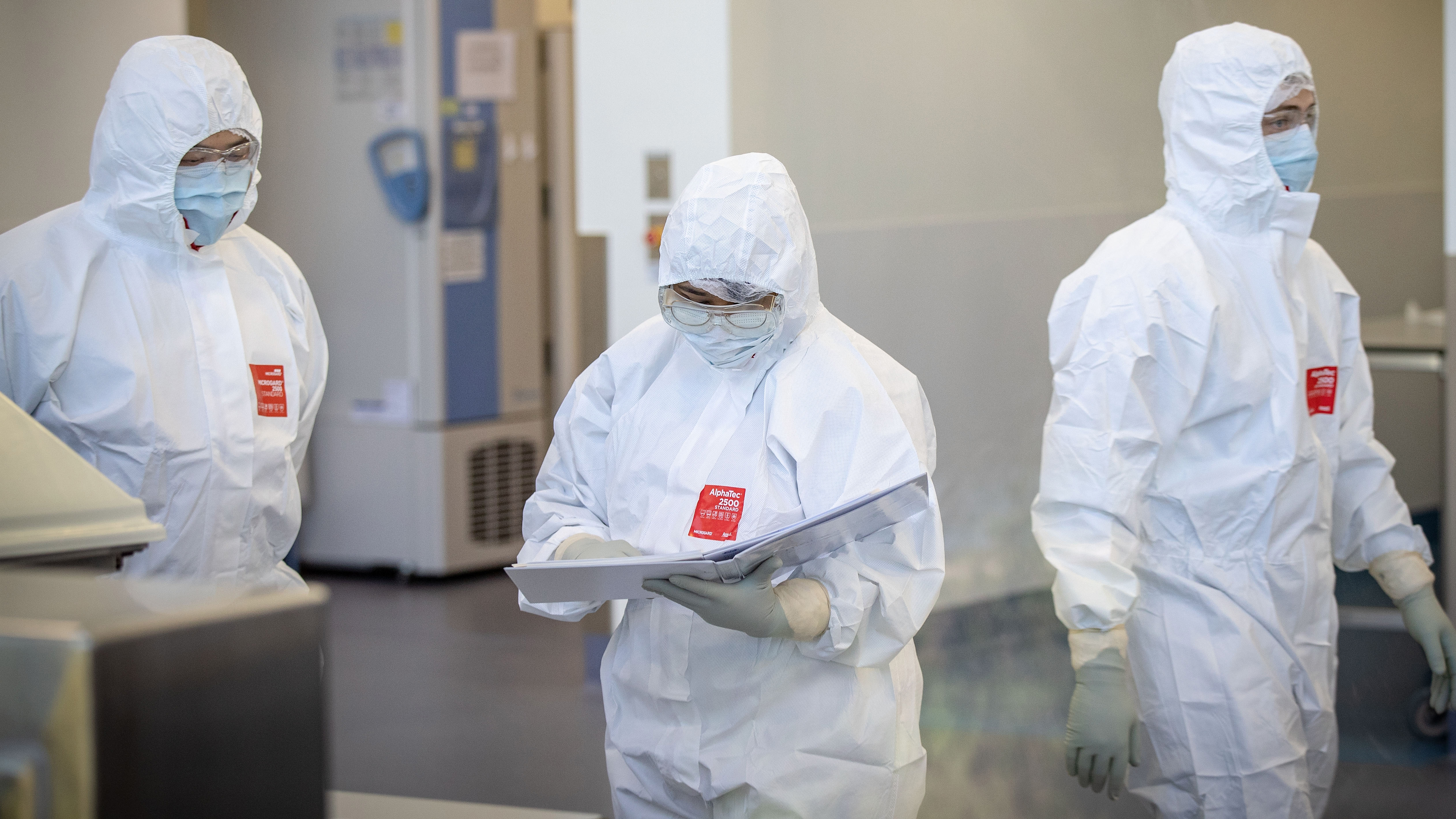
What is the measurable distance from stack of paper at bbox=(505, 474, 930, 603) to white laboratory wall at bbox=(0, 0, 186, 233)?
4.68 ft

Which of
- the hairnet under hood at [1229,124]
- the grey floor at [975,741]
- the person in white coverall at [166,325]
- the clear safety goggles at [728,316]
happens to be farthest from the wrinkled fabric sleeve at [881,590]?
the grey floor at [975,741]

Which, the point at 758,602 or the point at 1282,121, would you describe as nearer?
the point at 758,602

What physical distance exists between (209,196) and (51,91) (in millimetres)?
736

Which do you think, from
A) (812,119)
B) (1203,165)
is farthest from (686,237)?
(812,119)

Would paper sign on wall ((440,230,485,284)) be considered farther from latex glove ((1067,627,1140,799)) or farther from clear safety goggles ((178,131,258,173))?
latex glove ((1067,627,1140,799))

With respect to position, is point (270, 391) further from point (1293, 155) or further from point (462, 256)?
point (462, 256)

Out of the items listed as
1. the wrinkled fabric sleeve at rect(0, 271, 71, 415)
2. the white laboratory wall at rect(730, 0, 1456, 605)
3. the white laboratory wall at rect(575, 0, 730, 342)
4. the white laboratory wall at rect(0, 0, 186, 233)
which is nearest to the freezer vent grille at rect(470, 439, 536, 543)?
the white laboratory wall at rect(575, 0, 730, 342)

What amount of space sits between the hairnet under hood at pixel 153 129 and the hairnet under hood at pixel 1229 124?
4.53 ft

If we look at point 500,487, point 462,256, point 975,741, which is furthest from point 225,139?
point 500,487

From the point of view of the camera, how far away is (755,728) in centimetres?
144

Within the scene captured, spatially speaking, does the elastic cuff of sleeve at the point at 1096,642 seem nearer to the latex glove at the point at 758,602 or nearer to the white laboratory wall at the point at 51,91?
the latex glove at the point at 758,602

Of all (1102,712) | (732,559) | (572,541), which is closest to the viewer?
(732,559)

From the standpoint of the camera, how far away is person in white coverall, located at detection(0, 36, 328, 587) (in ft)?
5.78

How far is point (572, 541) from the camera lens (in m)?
1.50
